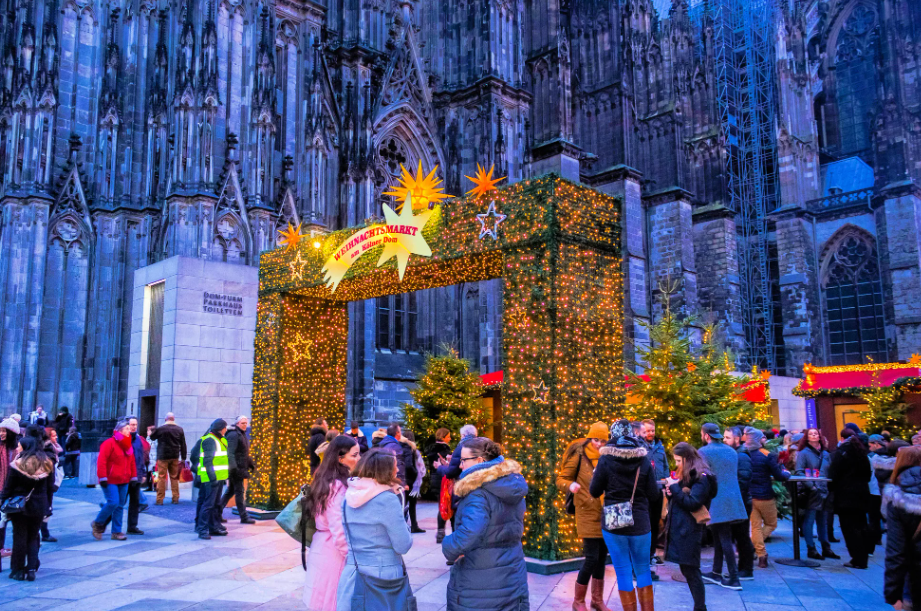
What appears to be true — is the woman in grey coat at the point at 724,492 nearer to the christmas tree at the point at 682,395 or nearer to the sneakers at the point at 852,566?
the sneakers at the point at 852,566

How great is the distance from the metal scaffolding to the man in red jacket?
3006 centimetres

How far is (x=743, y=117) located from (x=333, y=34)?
2295cm

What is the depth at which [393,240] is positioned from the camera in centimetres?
964

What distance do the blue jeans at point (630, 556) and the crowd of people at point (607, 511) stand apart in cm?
1

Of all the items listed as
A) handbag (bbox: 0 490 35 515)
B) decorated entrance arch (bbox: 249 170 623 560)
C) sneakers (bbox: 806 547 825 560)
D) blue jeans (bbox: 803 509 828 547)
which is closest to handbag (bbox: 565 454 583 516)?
decorated entrance arch (bbox: 249 170 623 560)

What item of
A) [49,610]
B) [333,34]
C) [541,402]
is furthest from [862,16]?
[49,610]

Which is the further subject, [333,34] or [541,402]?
[333,34]

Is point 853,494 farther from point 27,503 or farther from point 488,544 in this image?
point 27,503

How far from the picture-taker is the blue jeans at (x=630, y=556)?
5402mm

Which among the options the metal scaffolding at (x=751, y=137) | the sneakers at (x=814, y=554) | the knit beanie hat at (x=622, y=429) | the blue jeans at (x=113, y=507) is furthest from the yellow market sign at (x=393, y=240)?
the metal scaffolding at (x=751, y=137)

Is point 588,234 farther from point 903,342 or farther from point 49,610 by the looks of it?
point 903,342

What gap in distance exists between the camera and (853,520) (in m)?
8.27

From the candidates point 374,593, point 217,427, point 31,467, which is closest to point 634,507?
point 374,593

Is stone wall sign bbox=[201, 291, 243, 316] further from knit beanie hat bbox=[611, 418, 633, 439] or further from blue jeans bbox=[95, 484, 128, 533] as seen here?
knit beanie hat bbox=[611, 418, 633, 439]
